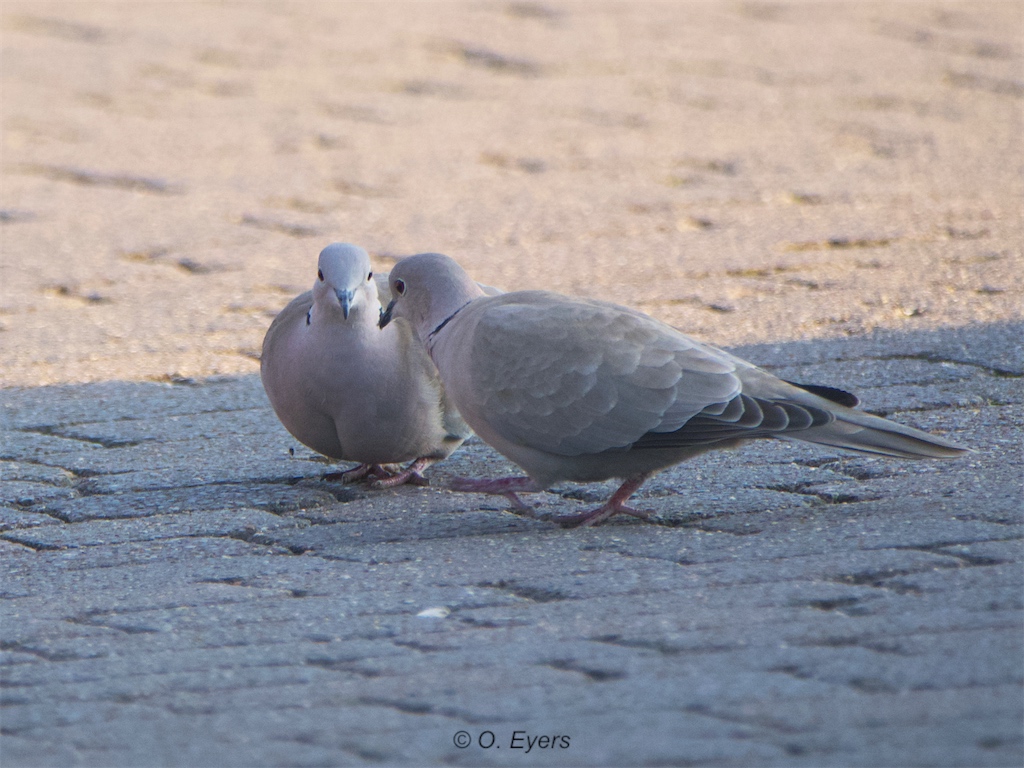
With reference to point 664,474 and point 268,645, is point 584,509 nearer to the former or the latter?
point 664,474

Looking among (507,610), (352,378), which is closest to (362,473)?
(352,378)

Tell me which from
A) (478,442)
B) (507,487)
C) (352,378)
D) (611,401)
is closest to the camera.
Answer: (611,401)

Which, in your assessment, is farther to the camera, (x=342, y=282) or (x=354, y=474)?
(x=354, y=474)

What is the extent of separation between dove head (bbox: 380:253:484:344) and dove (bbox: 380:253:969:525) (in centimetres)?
15

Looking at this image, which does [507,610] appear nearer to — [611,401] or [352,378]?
[611,401]

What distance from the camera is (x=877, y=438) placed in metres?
3.08

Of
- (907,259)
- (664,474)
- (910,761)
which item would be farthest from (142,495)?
(907,259)

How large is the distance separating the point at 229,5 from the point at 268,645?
8422mm

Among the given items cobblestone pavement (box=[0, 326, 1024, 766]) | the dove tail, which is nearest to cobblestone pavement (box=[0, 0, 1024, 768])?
cobblestone pavement (box=[0, 326, 1024, 766])

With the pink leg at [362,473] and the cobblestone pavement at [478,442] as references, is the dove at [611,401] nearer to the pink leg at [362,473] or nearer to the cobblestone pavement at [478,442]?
the cobblestone pavement at [478,442]

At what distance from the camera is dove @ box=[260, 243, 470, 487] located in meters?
3.48

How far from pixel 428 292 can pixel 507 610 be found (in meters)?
1.12

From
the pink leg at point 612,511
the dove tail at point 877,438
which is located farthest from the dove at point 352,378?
the dove tail at point 877,438

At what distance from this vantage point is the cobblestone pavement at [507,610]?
2131 mm
